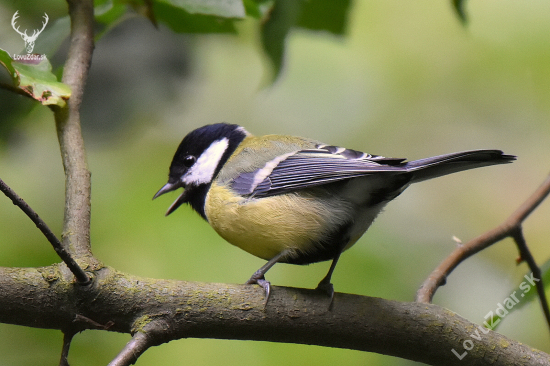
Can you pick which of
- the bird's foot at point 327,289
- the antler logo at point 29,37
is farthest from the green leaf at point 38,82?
the bird's foot at point 327,289

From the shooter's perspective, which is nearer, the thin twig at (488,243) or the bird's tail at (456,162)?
the bird's tail at (456,162)

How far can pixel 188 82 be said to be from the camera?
235 centimetres

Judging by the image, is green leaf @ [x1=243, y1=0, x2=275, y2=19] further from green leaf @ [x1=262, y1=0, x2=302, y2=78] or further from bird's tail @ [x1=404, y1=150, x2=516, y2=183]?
bird's tail @ [x1=404, y1=150, x2=516, y2=183]

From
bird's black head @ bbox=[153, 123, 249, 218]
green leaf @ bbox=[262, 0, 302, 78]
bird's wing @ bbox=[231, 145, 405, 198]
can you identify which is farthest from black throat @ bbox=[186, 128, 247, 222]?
green leaf @ bbox=[262, 0, 302, 78]

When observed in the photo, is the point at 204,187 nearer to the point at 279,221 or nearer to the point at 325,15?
the point at 279,221

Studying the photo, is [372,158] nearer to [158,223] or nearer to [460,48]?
[158,223]

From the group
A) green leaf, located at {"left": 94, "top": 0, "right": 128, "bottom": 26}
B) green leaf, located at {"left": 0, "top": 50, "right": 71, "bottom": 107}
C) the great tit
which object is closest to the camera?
green leaf, located at {"left": 0, "top": 50, "right": 71, "bottom": 107}

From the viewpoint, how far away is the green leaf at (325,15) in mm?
1838

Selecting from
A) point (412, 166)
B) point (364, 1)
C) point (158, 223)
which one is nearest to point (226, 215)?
point (412, 166)

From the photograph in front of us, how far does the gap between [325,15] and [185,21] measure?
51 centimetres

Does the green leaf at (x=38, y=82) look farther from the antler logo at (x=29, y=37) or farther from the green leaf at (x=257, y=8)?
the green leaf at (x=257, y=8)

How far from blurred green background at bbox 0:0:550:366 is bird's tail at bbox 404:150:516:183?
27.6 inches

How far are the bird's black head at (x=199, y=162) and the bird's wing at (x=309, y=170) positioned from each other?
267 millimetres

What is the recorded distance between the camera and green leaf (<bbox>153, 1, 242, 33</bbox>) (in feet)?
5.96
